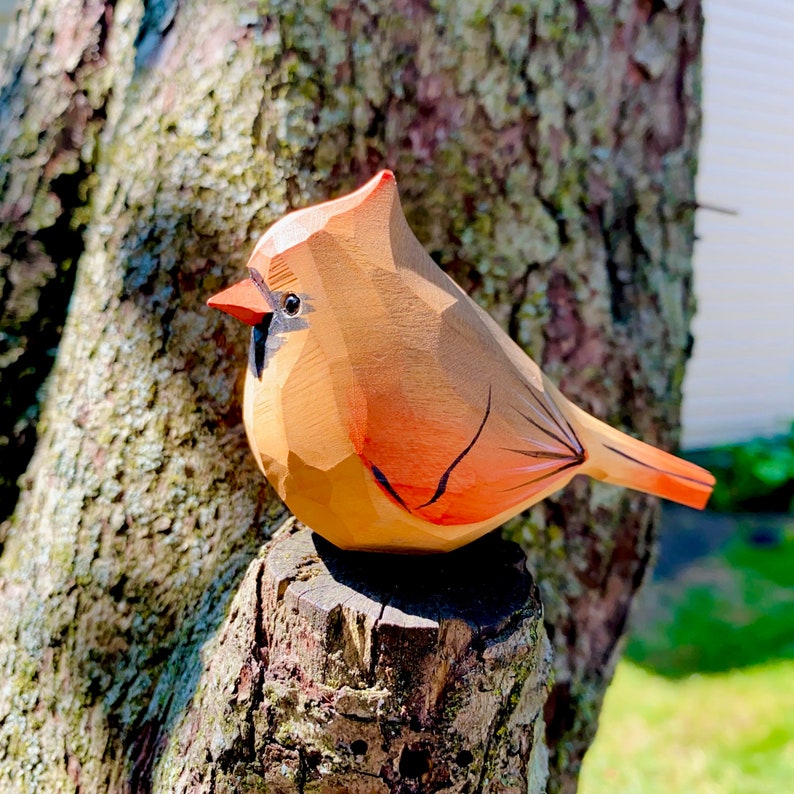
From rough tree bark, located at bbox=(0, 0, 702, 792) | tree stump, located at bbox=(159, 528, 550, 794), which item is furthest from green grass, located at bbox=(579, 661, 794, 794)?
tree stump, located at bbox=(159, 528, 550, 794)

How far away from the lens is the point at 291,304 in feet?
3.82

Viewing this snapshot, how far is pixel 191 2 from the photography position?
5.33ft

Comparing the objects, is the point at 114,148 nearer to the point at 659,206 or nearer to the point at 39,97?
the point at 39,97

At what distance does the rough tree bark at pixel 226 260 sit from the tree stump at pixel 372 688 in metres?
0.12

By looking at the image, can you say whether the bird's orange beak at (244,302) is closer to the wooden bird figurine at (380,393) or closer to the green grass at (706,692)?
the wooden bird figurine at (380,393)

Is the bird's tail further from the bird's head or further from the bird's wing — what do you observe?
the bird's head

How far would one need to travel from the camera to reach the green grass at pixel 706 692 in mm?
2629

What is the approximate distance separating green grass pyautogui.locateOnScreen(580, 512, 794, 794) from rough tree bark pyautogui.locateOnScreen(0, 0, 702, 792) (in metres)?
1.20

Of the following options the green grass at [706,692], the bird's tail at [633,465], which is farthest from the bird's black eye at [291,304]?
the green grass at [706,692]

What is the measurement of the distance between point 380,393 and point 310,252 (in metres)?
0.24

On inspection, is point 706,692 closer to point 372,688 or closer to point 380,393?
point 372,688

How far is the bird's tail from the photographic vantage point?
1.31m

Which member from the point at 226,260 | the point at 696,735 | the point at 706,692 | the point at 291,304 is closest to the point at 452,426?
the point at 291,304

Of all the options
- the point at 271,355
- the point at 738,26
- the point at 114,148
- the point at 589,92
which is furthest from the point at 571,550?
the point at 738,26
